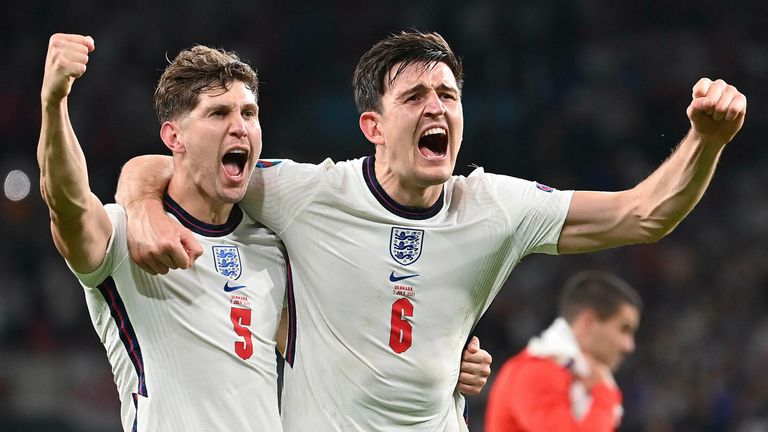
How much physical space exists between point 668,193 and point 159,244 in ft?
5.11

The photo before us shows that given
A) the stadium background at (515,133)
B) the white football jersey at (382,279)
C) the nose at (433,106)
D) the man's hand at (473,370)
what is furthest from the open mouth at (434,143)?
the stadium background at (515,133)

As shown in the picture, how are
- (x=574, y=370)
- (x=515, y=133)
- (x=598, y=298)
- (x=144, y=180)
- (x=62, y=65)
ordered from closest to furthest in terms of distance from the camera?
(x=62, y=65)
(x=144, y=180)
(x=574, y=370)
(x=598, y=298)
(x=515, y=133)

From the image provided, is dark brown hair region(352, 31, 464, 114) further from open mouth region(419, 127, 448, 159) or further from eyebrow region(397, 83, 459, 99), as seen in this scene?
open mouth region(419, 127, 448, 159)

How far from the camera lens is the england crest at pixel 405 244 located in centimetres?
347

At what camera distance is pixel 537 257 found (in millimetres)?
9883

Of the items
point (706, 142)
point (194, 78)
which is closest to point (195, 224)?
point (194, 78)

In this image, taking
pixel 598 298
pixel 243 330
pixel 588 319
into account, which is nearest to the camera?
pixel 243 330

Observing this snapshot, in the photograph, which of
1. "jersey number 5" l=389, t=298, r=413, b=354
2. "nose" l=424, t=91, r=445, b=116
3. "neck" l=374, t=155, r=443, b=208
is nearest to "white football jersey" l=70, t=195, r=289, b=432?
"jersey number 5" l=389, t=298, r=413, b=354

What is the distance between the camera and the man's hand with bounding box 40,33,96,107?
2.87 m

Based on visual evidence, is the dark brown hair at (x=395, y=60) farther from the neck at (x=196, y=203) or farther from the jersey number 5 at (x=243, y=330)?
the jersey number 5 at (x=243, y=330)

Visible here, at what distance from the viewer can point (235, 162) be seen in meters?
3.58

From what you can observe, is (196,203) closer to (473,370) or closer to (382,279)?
(382,279)

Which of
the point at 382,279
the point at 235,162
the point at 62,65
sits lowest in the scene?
the point at 382,279

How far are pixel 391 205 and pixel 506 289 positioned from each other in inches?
252
